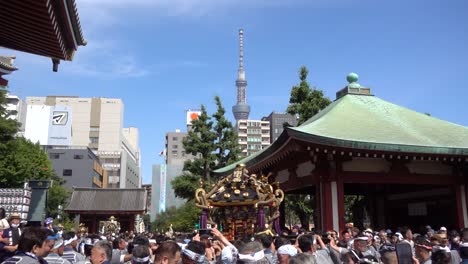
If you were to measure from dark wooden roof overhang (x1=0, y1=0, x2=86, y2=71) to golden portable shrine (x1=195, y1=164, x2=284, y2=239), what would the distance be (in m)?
6.50

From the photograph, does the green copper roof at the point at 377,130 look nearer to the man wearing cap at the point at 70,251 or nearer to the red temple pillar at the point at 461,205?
the red temple pillar at the point at 461,205

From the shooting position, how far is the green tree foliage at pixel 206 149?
29.4m

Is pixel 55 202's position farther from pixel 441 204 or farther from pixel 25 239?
pixel 25 239

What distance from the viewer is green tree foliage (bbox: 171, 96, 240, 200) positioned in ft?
96.4

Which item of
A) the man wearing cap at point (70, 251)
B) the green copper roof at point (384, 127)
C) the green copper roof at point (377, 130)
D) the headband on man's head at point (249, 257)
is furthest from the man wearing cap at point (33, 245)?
the green copper roof at point (384, 127)

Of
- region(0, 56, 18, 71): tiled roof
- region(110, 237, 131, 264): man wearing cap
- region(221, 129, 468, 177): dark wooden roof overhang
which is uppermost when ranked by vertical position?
region(0, 56, 18, 71): tiled roof

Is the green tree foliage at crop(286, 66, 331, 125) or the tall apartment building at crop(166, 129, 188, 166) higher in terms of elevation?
the tall apartment building at crop(166, 129, 188, 166)

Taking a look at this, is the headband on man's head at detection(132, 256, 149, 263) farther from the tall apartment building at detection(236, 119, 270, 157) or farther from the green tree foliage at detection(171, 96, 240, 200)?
the tall apartment building at detection(236, 119, 270, 157)

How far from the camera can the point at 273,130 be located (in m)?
145

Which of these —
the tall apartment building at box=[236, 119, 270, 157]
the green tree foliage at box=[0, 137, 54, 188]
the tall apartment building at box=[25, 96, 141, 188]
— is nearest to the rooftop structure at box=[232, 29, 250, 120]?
the tall apartment building at box=[236, 119, 270, 157]

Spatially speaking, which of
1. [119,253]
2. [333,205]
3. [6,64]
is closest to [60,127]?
[6,64]

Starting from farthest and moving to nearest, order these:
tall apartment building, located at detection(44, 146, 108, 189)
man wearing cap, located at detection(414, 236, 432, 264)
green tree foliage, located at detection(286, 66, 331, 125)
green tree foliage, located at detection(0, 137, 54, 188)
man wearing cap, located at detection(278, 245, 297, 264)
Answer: tall apartment building, located at detection(44, 146, 108, 189)
green tree foliage, located at detection(0, 137, 54, 188)
green tree foliage, located at detection(286, 66, 331, 125)
man wearing cap, located at detection(414, 236, 432, 264)
man wearing cap, located at detection(278, 245, 297, 264)

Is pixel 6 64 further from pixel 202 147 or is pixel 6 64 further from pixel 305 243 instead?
pixel 202 147

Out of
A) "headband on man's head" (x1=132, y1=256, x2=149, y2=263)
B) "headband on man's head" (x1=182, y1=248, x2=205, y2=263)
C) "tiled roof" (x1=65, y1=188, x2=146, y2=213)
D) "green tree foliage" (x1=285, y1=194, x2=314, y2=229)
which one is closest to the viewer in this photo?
"headband on man's head" (x1=182, y1=248, x2=205, y2=263)
